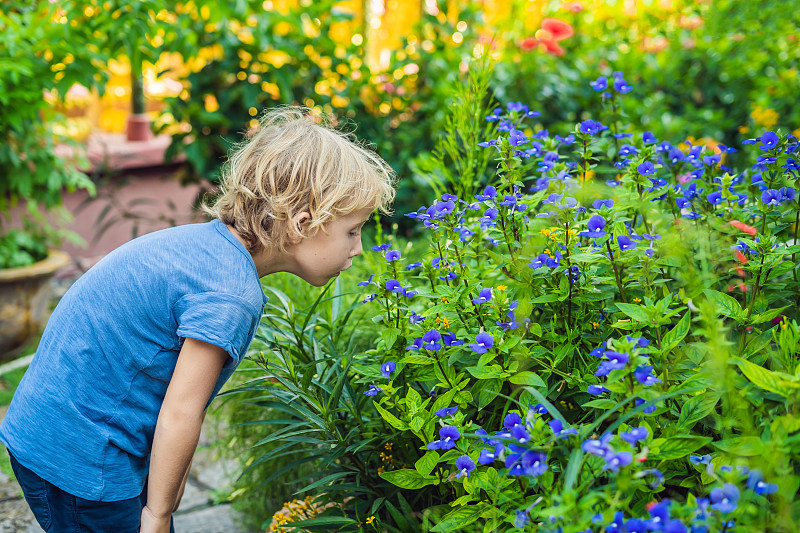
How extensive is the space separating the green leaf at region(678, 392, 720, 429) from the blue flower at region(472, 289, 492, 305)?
0.41 m

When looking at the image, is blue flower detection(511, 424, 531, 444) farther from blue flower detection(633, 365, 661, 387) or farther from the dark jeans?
the dark jeans

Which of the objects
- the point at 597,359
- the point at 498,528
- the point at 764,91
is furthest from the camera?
the point at 764,91

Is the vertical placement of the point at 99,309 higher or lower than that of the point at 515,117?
lower

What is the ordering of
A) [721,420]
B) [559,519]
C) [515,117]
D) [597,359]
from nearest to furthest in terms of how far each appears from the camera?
1. [559,519]
2. [721,420]
3. [597,359]
4. [515,117]

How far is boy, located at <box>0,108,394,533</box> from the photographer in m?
1.35

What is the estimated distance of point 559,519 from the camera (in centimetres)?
93

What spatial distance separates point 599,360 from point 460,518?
405 millimetres

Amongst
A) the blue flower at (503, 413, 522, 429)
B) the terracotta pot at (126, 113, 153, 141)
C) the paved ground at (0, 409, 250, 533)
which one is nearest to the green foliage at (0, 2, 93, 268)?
the paved ground at (0, 409, 250, 533)

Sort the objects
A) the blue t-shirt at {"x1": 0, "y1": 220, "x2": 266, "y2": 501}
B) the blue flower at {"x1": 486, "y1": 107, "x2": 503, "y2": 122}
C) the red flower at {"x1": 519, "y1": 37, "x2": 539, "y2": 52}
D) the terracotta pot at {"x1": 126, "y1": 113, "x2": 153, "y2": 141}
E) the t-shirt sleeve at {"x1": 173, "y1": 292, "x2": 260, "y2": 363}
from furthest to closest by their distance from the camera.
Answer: the terracotta pot at {"x1": 126, "y1": 113, "x2": 153, "y2": 141}, the red flower at {"x1": 519, "y1": 37, "x2": 539, "y2": 52}, the blue flower at {"x1": 486, "y1": 107, "x2": 503, "y2": 122}, the blue t-shirt at {"x1": 0, "y1": 220, "x2": 266, "y2": 501}, the t-shirt sleeve at {"x1": 173, "y1": 292, "x2": 260, "y2": 363}

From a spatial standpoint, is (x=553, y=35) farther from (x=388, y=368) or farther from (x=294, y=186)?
(x=388, y=368)

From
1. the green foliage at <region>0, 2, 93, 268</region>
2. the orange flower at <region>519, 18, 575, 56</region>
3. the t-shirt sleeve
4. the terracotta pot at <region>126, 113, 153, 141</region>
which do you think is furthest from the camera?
the terracotta pot at <region>126, 113, 153, 141</region>

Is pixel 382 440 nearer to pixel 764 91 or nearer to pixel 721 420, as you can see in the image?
pixel 721 420

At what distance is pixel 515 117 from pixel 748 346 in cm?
83

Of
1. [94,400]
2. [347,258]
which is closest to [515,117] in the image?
[347,258]
